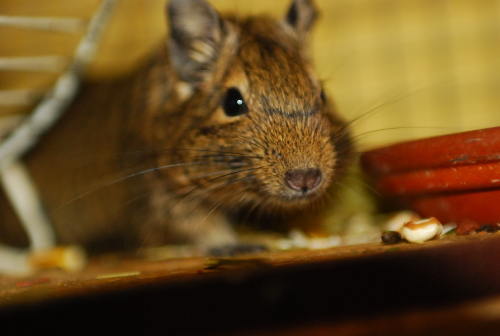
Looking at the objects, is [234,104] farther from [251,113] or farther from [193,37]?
[193,37]

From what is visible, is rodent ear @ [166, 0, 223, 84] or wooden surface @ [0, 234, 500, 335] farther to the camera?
rodent ear @ [166, 0, 223, 84]

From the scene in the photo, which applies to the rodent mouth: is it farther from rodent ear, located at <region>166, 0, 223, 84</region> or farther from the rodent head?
rodent ear, located at <region>166, 0, 223, 84</region>

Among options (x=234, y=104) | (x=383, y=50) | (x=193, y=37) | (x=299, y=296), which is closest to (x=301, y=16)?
(x=193, y=37)

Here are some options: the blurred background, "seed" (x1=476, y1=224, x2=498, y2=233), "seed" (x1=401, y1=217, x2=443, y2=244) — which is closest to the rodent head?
"seed" (x1=401, y1=217, x2=443, y2=244)

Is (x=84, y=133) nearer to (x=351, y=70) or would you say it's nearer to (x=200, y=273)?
(x=200, y=273)

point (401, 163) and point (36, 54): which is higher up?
point (36, 54)

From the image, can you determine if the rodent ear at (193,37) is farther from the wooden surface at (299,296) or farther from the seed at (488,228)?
the seed at (488,228)

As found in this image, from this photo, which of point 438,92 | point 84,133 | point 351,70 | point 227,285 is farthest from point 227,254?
point 438,92
